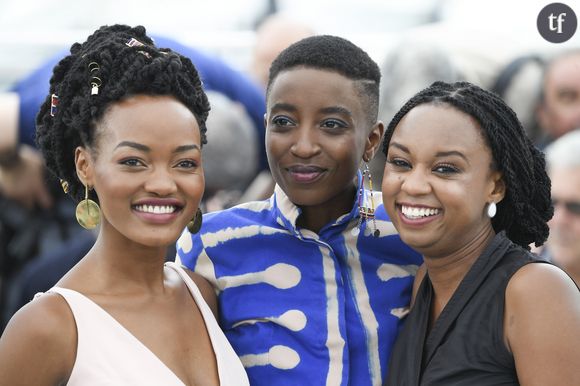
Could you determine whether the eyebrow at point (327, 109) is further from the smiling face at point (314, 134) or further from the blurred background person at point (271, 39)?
the blurred background person at point (271, 39)

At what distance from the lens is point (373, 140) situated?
11.8 ft

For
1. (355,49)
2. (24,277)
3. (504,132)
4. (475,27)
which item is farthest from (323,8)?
(504,132)

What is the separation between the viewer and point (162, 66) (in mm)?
3115

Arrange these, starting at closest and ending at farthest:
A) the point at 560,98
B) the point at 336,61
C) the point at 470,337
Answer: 1. the point at 470,337
2. the point at 336,61
3. the point at 560,98

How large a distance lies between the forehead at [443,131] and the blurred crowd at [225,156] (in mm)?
1945

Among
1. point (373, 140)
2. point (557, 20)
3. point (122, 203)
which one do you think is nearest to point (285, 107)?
point (373, 140)

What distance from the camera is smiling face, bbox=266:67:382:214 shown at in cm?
341

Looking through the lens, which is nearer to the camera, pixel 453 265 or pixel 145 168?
pixel 145 168

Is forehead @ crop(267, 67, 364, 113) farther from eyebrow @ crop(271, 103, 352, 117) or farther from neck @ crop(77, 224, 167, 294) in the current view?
neck @ crop(77, 224, 167, 294)

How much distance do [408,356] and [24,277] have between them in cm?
255

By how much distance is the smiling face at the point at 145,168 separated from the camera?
3.03m

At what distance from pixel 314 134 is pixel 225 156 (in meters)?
1.66

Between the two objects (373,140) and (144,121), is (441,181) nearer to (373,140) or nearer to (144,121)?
(373,140)

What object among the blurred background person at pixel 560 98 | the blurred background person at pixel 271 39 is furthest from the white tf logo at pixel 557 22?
the blurred background person at pixel 271 39
